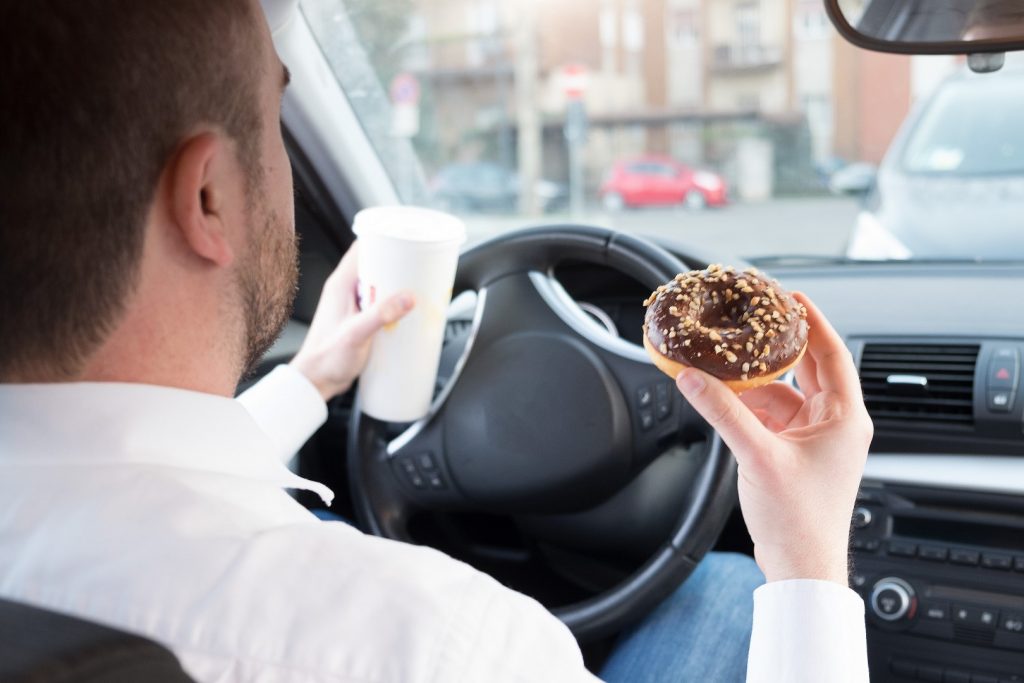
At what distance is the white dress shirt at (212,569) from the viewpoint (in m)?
0.92

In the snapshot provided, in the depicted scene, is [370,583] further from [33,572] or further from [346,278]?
[346,278]

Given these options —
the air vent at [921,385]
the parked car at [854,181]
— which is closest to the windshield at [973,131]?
the parked car at [854,181]

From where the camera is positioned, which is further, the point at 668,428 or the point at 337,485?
the point at 337,485

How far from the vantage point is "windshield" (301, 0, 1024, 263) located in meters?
3.27

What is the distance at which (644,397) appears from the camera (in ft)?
6.81

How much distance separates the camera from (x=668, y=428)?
2062 mm

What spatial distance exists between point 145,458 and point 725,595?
137 centimetres

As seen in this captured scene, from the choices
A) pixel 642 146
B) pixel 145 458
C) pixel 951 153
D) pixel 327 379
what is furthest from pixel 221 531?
pixel 642 146

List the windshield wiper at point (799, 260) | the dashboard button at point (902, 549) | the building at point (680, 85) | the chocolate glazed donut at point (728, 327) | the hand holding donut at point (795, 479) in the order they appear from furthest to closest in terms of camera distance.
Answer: the building at point (680, 85) → the windshield wiper at point (799, 260) → the dashboard button at point (902, 549) → the chocolate glazed donut at point (728, 327) → the hand holding donut at point (795, 479)

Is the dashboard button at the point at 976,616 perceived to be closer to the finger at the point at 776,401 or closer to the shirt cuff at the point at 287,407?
the finger at the point at 776,401

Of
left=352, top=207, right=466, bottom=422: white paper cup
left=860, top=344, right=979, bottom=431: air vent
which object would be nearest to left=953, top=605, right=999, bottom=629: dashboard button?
left=860, top=344, right=979, bottom=431: air vent

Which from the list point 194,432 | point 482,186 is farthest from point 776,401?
point 482,186

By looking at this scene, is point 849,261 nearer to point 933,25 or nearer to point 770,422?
point 933,25

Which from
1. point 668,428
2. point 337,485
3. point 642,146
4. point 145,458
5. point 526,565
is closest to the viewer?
point 145,458
